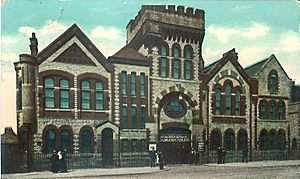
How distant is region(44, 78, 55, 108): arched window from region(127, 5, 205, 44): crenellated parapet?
0.83 metres

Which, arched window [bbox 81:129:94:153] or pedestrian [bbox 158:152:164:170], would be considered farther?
pedestrian [bbox 158:152:164:170]

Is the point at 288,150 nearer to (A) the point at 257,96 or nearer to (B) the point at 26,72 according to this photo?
(A) the point at 257,96

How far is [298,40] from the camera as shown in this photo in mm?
4988

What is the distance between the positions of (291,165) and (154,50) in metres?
1.95

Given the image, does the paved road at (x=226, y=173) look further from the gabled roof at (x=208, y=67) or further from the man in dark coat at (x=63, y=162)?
the gabled roof at (x=208, y=67)

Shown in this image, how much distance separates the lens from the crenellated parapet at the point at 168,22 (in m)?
4.47

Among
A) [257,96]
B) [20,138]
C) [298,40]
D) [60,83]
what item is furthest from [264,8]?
[20,138]

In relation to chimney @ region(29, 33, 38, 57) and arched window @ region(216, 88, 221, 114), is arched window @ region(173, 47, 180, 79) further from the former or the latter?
chimney @ region(29, 33, 38, 57)

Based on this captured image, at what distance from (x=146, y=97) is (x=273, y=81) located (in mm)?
1487

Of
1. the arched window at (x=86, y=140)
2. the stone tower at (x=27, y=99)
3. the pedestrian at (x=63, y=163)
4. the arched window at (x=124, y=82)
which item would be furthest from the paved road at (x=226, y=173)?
the stone tower at (x=27, y=99)

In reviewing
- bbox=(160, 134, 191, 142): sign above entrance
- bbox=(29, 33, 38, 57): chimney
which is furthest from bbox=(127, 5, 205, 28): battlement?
bbox=(160, 134, 191, 142): sign above entrance

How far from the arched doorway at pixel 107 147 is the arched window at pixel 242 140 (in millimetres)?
1416

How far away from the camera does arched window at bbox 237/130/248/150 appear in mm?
4988

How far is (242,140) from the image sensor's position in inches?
198
